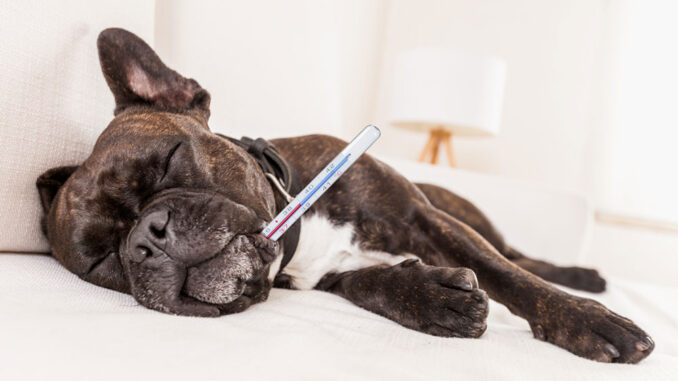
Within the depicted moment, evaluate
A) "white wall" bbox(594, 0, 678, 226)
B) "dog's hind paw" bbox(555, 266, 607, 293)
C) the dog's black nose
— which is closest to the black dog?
the dog's black nose

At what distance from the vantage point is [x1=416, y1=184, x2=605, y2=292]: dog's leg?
2.55 m

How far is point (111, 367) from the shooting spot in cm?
81

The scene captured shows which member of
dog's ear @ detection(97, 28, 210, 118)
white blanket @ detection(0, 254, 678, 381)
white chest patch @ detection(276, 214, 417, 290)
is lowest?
white chest patch @ detection(276, 214, 417, 290)

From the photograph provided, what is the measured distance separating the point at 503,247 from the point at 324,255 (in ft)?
4.42

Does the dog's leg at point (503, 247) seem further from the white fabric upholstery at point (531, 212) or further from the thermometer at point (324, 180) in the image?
the thermometer at point (324, 180)

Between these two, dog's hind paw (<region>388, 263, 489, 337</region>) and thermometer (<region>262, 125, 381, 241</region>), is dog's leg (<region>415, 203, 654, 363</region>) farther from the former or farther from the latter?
thermometer (<region>262, 125, 381, 241</region>)

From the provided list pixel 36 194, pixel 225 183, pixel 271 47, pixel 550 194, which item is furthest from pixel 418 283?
pixel 550 194

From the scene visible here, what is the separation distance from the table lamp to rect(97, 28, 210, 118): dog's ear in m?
2.53

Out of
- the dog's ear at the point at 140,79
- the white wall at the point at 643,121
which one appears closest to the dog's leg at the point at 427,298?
the dog's ear at the point at 140,79

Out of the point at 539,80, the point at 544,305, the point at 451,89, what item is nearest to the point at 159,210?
the point at 544,305

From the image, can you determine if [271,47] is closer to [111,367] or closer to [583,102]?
[111,367]

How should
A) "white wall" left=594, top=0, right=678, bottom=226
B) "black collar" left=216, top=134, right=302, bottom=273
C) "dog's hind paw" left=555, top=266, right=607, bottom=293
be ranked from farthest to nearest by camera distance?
1. "white wall" left=594, top=0, right=678, bottom=226
2. "dog's hind paw" left=555, top=266, right=607, bottom=293
3. "black collar" left=216, top=134, right=302, bottom=273

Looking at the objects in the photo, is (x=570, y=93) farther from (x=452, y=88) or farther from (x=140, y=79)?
(x=140, y=79)

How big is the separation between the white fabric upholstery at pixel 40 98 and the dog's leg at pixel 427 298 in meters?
0.98
